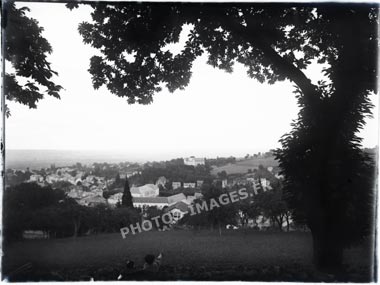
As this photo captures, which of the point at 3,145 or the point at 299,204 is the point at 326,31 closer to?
the point at 299,204

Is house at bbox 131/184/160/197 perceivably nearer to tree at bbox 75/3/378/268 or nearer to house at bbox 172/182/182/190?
house at bbox 172/182/182/190

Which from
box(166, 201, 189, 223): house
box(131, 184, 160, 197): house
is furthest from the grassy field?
box(131, 184, 160, 197): house

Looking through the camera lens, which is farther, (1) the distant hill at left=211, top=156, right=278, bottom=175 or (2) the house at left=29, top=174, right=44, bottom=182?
(1) the distant hill at left=211, top=156, right=278, bottom=175

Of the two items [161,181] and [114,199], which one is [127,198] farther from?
[161,181]

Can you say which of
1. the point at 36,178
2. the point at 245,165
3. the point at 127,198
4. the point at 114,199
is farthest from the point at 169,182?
the point at 36,178

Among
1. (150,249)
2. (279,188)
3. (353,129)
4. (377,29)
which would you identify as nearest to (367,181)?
(353,129)

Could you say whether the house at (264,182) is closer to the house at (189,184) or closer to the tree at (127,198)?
the house at (189,184)

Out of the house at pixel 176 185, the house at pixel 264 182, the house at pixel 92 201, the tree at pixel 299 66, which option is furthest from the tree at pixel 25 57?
the house at pixel 264 182
